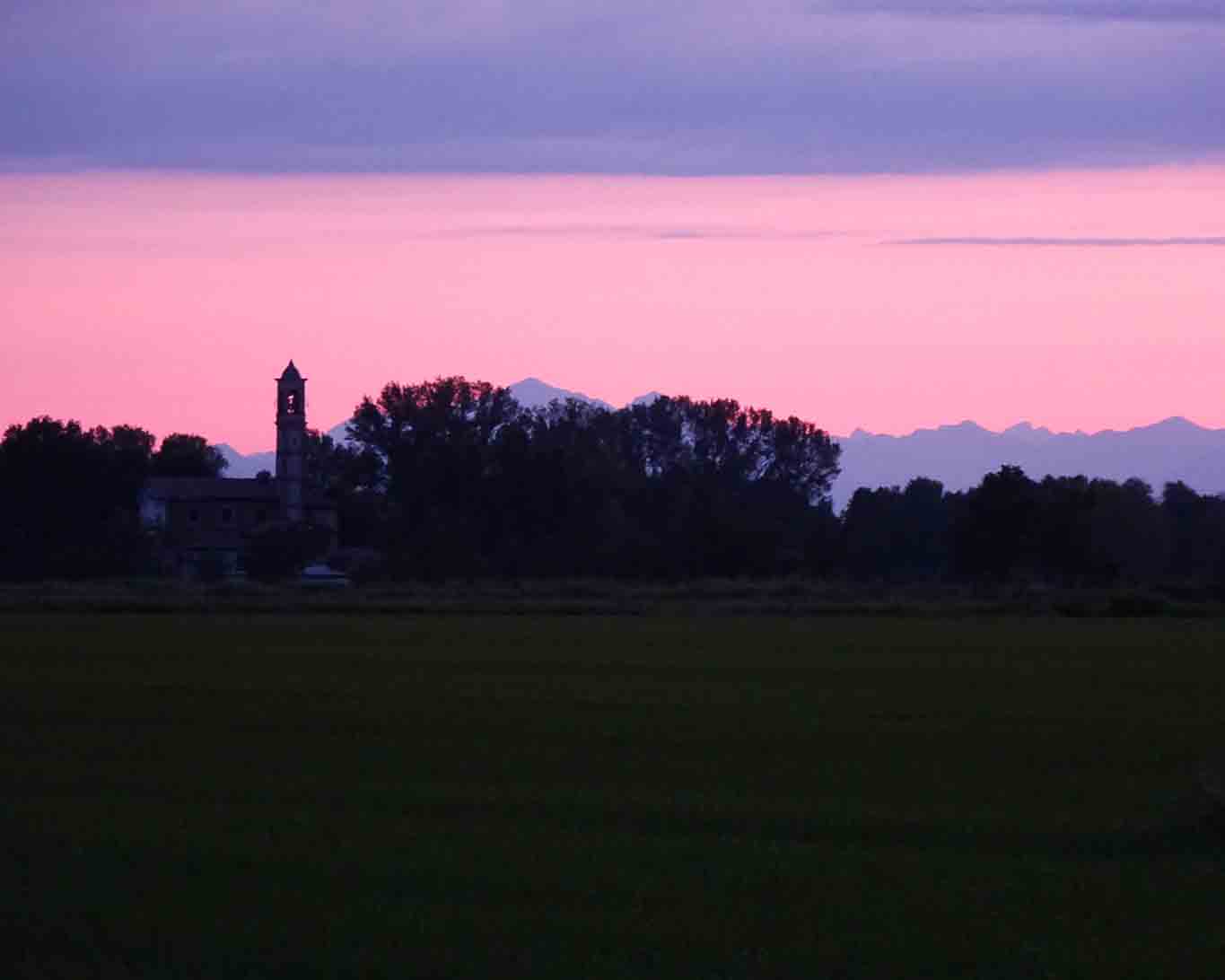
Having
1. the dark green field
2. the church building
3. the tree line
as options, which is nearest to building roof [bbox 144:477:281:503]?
the church building

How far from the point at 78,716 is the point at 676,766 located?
26.1ft

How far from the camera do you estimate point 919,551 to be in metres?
A: 93.6

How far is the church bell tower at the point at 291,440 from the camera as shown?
103 meters

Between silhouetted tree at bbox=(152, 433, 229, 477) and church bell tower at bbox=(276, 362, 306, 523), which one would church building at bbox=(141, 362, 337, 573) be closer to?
church bell tower at bbox=(276, 362, 306, 523)

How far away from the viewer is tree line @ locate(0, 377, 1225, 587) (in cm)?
7019

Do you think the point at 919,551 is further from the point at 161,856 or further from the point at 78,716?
the point at 161,856

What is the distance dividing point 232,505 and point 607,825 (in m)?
95.1

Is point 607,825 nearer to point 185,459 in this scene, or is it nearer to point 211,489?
point 211,489

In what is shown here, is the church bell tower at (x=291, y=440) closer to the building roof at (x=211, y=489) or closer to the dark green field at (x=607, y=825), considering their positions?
the building roof at (x=211, y=489)

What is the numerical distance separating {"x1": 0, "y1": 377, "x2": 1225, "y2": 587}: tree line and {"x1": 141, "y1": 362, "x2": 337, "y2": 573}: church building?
9.39ft

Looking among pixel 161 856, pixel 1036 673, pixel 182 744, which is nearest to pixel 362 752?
pixel 182 744

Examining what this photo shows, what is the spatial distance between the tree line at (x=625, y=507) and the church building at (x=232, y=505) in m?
2.86

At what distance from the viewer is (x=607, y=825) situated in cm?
1268

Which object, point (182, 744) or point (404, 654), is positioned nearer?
point (182, 744)
